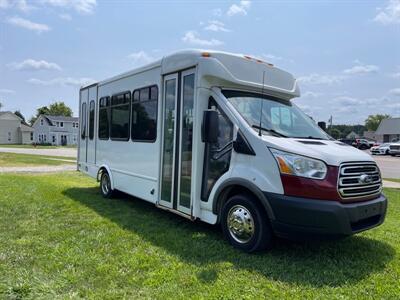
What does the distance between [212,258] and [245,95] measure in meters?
2.50

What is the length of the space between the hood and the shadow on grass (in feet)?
4.24

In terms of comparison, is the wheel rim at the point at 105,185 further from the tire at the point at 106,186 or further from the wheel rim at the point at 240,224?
the wheel rim at the point at 240,224

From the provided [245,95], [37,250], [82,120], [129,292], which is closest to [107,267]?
[129,292]

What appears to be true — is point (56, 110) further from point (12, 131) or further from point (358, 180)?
point (358, 180)

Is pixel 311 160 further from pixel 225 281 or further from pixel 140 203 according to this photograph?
pixel 140 203

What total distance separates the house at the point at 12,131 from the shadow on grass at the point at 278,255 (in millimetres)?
77476

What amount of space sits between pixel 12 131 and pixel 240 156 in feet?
265

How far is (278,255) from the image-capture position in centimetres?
499

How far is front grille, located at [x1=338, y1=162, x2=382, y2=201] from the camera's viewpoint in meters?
4.55

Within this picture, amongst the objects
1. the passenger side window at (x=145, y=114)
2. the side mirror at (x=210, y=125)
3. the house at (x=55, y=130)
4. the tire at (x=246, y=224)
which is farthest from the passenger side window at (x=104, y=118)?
the house at (x=55, y=130)

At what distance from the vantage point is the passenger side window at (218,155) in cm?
543

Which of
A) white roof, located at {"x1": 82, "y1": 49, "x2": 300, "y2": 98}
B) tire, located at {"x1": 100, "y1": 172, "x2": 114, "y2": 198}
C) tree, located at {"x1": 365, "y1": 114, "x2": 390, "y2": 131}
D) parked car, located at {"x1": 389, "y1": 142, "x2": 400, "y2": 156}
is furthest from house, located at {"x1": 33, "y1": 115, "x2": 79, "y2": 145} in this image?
tree, located at {"x1": 365, "y1": 114, "x2": 390, "y2": 131}

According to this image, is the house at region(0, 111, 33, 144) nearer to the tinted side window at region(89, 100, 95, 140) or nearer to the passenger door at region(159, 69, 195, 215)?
the tinted side window at region(89, 100, 95, 140)

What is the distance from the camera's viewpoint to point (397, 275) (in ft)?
14.5
